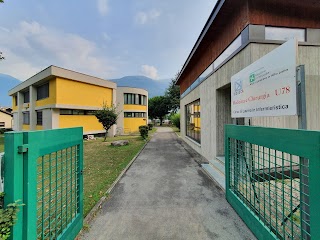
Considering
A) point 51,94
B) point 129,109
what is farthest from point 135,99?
point 51,94

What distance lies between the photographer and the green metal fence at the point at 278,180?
74.1 inches

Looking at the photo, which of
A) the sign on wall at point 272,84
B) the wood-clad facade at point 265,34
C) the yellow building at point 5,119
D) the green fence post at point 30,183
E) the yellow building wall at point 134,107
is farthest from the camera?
the yellow building at point 5,119

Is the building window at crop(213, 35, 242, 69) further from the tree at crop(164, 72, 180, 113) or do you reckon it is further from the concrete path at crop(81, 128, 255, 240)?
the tree at crop(164, 72, 180, 113)

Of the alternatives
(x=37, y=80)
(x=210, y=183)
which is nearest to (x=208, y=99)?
(x=210, y=183)

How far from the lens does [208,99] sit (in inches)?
339

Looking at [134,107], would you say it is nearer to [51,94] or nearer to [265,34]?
[51,94]

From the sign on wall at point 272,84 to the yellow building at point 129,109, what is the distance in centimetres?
2408

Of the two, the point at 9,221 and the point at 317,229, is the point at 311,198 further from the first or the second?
the point at 9,221

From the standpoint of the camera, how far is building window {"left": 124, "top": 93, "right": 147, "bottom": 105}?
2789cm

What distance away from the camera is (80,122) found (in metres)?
20.2

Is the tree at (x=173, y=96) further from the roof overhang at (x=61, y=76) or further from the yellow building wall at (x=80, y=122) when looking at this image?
the yellow building wall at (x=80, y=122)

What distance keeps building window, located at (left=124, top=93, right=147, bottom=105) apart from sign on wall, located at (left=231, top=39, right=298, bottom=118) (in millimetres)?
24812

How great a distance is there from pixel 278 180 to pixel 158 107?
4619 centimetres

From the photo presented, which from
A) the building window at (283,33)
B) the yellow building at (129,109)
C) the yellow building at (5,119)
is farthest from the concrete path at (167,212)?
the yellow building at (5,119)
